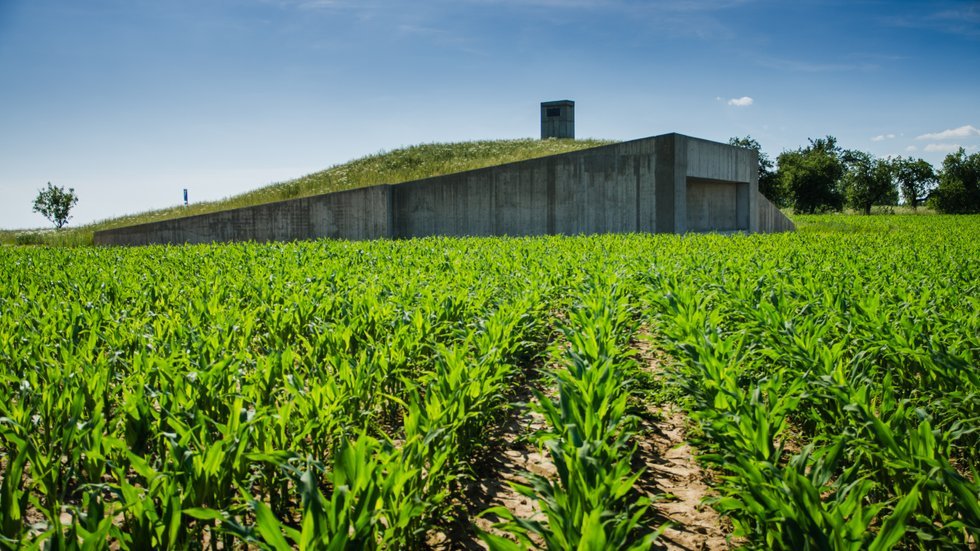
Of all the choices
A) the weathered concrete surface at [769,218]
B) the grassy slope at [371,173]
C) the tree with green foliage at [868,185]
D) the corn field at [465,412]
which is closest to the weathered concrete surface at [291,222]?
the grassy slope at [371,173]

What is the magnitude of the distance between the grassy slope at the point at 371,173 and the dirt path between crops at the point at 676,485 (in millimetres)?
24431

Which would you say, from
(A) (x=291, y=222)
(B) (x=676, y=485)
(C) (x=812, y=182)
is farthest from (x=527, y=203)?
(C) (x=812, y=182)

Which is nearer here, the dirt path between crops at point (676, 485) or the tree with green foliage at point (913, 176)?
the dirt path between crops at point (676, 485)

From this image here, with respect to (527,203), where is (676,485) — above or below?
below

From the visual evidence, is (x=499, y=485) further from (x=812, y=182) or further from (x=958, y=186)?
(x=958, y=186)

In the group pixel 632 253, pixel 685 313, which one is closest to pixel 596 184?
pixel 632 253

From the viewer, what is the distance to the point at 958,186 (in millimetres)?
77500

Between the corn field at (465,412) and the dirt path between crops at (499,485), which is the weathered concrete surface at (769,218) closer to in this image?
the corn field at (465,412)

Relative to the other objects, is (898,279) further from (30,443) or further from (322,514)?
(30,443)

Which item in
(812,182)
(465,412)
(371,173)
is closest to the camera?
(465,412)

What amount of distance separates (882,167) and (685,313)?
292 feet

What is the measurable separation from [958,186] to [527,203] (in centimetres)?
7808

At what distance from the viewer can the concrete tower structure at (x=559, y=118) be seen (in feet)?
175

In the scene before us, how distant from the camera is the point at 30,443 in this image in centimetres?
305
